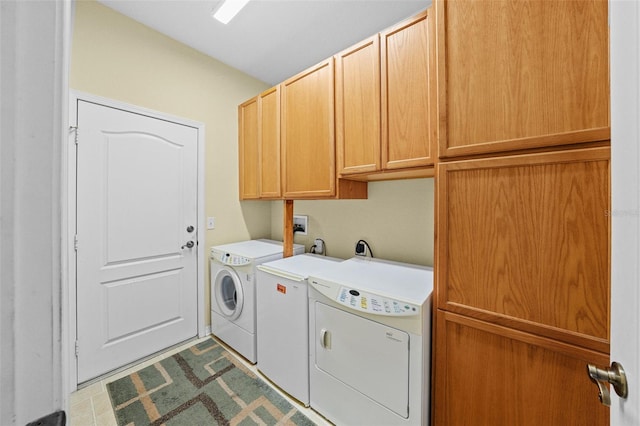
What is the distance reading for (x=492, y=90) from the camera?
1069mm

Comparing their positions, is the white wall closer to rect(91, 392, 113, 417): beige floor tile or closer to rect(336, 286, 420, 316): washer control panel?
rect(336, 286, 420, 316): washer control panel

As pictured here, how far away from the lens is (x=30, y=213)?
33 cm

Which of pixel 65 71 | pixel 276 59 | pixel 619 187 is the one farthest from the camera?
pixel 276 59

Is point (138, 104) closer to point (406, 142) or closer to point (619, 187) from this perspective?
point (406, 142)

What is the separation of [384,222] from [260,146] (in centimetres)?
140

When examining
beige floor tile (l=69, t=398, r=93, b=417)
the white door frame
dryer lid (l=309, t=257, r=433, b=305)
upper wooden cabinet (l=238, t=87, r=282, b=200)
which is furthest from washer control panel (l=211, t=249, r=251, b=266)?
beige floor tile (l=69, t=398, r=93, b=417)

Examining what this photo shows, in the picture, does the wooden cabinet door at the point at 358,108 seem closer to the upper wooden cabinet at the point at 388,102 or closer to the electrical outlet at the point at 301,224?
the upper wooden cabinet at the point at 388,102

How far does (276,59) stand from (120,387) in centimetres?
304

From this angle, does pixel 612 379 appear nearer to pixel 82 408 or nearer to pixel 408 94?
pixel 408 94

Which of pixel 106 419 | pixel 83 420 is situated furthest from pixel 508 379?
pixel 83 420

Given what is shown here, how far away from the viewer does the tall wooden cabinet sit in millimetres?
890

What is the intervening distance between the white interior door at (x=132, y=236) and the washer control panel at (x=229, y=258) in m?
0.23

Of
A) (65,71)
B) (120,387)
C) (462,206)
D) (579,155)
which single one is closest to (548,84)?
(579,155)

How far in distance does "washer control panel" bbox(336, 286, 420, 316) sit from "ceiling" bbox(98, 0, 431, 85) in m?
2.01
